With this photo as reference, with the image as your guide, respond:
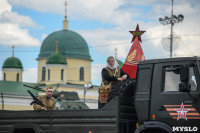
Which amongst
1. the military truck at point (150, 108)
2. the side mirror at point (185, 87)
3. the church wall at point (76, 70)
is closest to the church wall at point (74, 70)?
the church wall at point (76, 70)

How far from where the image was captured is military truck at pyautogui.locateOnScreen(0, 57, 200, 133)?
1067 centimetres

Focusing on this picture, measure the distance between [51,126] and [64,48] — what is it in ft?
265

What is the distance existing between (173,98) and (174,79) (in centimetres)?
43

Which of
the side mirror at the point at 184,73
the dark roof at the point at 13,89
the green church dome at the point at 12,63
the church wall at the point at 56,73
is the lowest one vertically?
the dark roof at the point at 13,89

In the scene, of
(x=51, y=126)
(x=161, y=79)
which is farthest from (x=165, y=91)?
(x=51, y=126)

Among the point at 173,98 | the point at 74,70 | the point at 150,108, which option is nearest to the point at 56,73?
the point at 74,70

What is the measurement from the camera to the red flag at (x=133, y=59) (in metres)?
14.0

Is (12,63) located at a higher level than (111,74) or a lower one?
higher

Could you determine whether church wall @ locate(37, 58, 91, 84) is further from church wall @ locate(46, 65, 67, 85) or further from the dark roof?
the dark roof

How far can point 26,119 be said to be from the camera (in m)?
12.6

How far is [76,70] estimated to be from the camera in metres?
92.0

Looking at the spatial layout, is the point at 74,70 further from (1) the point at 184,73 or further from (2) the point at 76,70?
(1) the point at 184,73

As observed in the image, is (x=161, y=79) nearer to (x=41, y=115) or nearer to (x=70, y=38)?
(x=41, y=115)

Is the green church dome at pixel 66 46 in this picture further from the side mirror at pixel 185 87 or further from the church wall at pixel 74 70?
the side mirror at pixel 185 87
